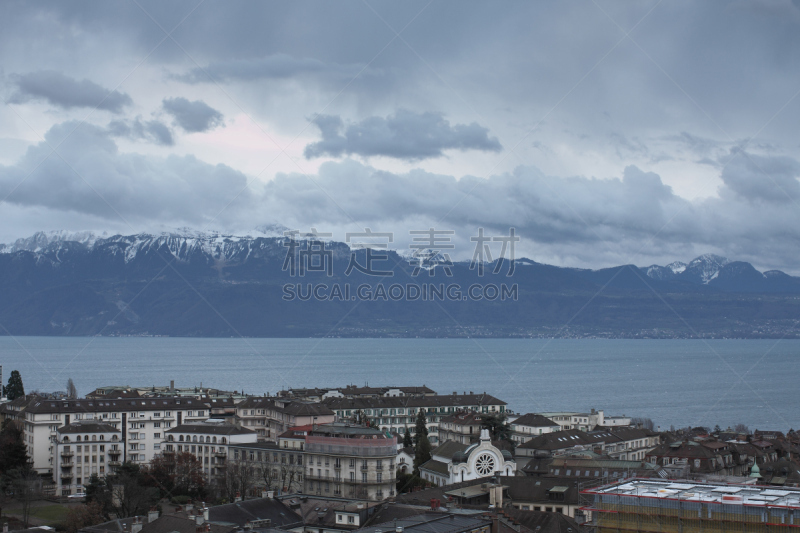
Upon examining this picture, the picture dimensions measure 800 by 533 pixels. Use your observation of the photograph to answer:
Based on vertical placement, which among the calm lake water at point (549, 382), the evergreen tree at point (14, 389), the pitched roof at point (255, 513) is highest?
the evergreen tree at point (14, 389)

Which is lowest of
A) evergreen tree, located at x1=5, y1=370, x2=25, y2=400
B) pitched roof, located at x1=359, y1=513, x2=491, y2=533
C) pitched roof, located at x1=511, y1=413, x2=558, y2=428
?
pitched roof, located at x1=511, y1=413, x2=558, y2=428

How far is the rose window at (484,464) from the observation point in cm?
4723

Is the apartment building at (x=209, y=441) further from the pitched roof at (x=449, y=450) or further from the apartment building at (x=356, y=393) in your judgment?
the apartment building at (x=356, y=393)

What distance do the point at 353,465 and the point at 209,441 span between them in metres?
14.4

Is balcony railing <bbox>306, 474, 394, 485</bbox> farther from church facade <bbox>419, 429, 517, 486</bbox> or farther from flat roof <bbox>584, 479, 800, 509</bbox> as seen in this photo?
flat roof <bbox>584, 479, 800, 509</bbox>

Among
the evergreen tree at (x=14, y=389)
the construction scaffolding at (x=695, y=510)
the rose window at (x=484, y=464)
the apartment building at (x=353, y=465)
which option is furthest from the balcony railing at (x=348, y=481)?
the evergreen tree at (x=14, y=389)

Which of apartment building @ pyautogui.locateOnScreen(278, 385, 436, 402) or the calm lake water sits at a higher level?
apartment building @ pyautogui.locateOnScreen(278, 385, 436, 402)

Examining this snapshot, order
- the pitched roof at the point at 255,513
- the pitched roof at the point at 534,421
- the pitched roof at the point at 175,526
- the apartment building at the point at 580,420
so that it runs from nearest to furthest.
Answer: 1. the pitched roof at the point at 175,526
2. the pitched roof at the point at 255,513
3. the pitched roof at the point at 534,421
4. the apartment building at the point at 580,420

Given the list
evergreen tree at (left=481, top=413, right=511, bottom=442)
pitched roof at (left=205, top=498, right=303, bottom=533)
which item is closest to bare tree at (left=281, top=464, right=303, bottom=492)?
pitched roof at (left=205, top=498, right=303, bottom=533)

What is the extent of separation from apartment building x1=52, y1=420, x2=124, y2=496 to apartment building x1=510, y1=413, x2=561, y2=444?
28.5 metres

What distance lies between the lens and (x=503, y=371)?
7249 inches

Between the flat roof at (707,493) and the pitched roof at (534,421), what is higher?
the flat roof at (707,493)

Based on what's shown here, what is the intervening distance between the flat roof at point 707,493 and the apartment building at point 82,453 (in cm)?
3537

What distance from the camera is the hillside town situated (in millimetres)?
24797
